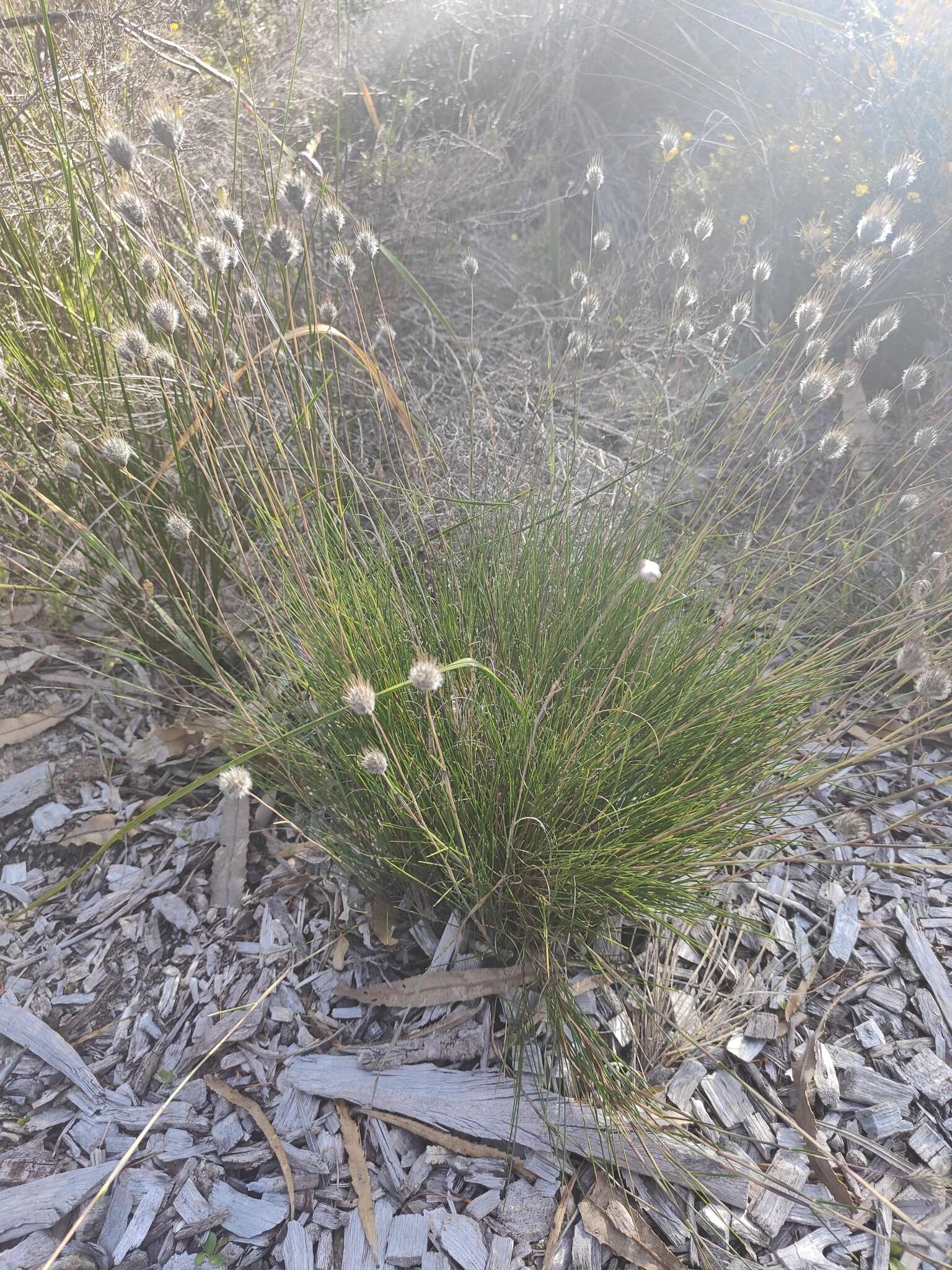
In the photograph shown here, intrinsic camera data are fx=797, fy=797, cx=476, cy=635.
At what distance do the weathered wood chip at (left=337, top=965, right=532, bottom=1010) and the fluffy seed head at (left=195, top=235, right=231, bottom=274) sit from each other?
1465 mm

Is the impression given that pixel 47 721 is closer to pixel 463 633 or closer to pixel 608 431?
pixel 463 633

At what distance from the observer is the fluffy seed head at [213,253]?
1.54m

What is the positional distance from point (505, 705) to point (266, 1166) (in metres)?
0.97

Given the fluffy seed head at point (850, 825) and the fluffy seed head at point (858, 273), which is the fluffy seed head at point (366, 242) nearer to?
the fluffy seed head at point (858, 273)

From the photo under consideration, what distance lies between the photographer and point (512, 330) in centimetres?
350

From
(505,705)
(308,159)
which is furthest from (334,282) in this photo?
(505,705)

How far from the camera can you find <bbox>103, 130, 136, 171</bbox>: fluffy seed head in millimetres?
1472

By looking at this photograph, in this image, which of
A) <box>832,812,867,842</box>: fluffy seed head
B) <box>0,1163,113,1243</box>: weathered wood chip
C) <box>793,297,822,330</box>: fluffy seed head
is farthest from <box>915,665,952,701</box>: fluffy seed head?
<box>0,1163,113,1243</box>: weathered wood chip

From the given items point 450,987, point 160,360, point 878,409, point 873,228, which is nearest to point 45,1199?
point 450,987

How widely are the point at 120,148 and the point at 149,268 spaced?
36cm

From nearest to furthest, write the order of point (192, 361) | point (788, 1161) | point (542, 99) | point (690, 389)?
point (788, 1161) < point (192, 361) < point (690, 389) < point (542, 99)

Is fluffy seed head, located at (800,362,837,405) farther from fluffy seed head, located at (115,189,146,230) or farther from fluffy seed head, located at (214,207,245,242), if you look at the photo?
fluffy seed head, located at (115,189,146,230)

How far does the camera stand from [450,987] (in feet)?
5.27

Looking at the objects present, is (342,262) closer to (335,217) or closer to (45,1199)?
(335,217)
